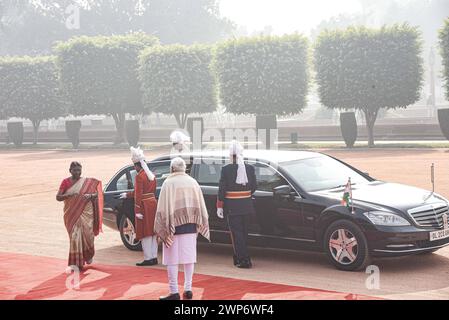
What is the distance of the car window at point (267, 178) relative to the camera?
36.7 ft

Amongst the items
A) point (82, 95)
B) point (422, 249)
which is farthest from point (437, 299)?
point (82, 95)

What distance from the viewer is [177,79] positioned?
55750 millimetres

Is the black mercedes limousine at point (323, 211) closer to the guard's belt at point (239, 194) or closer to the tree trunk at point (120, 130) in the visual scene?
the guard's belt at point (239, 194)

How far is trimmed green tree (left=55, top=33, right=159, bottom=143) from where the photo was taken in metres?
58.1

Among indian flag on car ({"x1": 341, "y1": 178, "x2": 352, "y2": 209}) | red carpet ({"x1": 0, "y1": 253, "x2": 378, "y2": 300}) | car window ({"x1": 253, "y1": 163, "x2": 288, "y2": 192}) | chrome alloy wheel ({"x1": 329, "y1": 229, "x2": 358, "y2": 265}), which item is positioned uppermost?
car window ({"x1": 253, "y1": 163, "x2": 288, "y2": 192})

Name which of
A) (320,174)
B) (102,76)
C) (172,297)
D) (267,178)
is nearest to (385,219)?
(320,174)

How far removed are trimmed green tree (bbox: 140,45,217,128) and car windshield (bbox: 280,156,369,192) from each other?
43951 mm

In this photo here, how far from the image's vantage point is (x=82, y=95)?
58.5 meters

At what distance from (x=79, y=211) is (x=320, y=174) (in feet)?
12.2

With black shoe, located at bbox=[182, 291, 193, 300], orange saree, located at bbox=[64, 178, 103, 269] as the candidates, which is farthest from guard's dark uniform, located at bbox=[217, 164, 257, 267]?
black shoe, located at bbox=[182, 291, 193, 300]

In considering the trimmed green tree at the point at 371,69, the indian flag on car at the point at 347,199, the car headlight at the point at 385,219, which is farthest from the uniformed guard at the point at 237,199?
the trimmed green tree at the point at 371,69

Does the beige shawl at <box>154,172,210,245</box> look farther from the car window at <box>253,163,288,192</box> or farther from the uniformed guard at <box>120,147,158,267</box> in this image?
the car window at <box>253,163,288,192</box>
